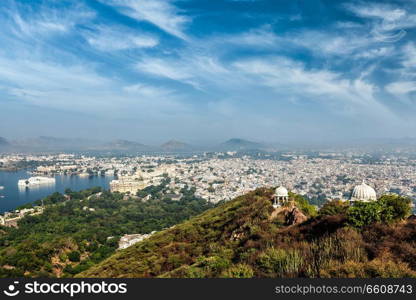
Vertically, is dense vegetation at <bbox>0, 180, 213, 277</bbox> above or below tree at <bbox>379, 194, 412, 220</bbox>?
below

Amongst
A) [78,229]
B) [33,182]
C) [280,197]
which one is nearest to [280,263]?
[280,197]

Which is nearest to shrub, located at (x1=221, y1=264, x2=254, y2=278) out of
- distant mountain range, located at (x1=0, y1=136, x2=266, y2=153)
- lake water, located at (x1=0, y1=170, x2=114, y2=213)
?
lake water, located at (x1=0, y1=170, x2=114, y2=213)

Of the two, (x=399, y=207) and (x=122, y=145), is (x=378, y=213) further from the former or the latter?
(x=122, y=145)

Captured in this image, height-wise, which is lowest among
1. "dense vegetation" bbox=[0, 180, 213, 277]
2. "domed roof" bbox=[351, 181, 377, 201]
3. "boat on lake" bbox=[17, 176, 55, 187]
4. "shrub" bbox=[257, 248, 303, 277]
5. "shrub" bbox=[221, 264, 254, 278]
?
"dense vegetation" bbox=[0, 180, 213, 277]

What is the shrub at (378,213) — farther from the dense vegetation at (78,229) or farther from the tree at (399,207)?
the dense vegetation at (78,229)

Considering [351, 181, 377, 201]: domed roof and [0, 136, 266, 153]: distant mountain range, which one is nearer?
[351, 181, 377, 201]: domed roof

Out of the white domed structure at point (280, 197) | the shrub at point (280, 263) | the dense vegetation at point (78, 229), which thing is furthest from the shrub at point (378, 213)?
the dense vegetation at point (78, 229)

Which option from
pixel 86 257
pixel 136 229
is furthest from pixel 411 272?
pixel 136 229

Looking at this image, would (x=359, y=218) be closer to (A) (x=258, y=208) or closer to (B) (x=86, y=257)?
(A) (x=258, y=208)

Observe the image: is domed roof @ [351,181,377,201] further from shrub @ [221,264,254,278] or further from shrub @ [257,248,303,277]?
shrub @ [221,264,254,278]
